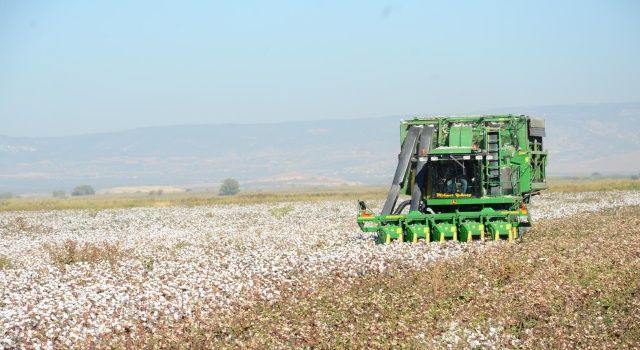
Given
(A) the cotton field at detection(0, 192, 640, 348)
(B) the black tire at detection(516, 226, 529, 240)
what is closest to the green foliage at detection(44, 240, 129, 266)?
(A) the cotton field at detection(0, 192, 640, 348)

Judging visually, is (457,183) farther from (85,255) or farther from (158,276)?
(158,276)

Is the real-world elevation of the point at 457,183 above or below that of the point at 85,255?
above

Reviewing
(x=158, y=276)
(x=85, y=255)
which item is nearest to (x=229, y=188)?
(x=85, y=255)

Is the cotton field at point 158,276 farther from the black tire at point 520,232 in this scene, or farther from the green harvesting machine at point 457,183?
the black tire at point 520,232

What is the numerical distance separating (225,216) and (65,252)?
90.8 feet

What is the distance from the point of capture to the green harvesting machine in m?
27.6

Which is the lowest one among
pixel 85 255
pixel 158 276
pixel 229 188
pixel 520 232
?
pixel 229 188

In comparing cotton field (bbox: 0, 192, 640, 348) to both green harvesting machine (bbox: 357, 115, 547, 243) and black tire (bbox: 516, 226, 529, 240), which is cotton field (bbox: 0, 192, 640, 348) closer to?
green harvesting machine (bbox: 357, 115, 547, 243)

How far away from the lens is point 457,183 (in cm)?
2988

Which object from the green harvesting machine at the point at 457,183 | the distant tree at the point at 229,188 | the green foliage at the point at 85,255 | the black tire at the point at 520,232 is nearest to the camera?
the green foliage at the point at 85,255

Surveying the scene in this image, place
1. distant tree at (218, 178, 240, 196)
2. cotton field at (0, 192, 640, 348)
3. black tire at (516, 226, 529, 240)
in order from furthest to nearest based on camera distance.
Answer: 1. distant tree at (218, 178, 240, 196)
2. black tire at (516, 226, 529, 240)
3. cotton field at (0, 192, 640, 348)

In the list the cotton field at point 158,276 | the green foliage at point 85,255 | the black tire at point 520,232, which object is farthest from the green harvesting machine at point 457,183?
the green foliage at point 85,255

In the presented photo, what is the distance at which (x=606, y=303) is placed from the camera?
51.8 feet

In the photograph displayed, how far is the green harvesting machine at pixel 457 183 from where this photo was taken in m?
27.6
